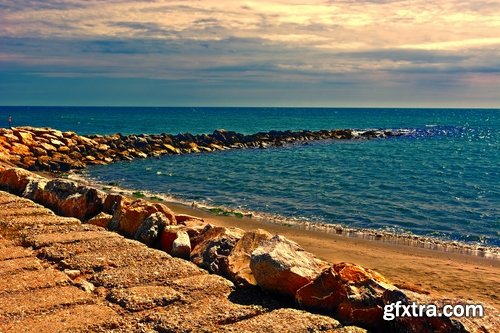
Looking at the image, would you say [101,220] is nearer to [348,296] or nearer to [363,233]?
[348,296]

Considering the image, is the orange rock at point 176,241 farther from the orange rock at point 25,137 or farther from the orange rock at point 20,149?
the orange rock at point 25,137

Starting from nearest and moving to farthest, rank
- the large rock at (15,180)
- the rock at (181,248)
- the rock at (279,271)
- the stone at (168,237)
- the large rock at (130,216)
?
the rock at (279,271) → the rock at (181,248) → the stone at (168,237) → the large rock at (130,216) → the large rock at (15,180)

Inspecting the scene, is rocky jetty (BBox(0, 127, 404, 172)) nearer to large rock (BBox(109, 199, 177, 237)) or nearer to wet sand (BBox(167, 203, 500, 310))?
wet sand (BBox(167, 203, 500, 310))

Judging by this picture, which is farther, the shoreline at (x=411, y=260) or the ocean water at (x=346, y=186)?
the ocean water at (x=346, y=186)

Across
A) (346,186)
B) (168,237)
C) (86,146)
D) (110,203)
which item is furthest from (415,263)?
(86,146)

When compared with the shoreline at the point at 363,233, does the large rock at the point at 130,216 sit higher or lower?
higher

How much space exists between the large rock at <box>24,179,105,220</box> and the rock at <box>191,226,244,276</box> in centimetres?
265

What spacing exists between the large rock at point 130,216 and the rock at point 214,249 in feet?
3.02

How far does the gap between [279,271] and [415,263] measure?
6.73 m

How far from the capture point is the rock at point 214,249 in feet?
22.2

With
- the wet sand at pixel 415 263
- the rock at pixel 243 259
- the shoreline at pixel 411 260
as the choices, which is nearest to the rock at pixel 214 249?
the rock at pixel 243 259

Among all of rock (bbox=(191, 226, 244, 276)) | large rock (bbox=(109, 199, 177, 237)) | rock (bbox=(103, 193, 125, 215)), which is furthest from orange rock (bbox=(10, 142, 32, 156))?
rock (bbox=(191, 226, 244, 276))

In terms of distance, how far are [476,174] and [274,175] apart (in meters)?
12.8

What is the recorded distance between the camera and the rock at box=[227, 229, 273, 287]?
618cm
